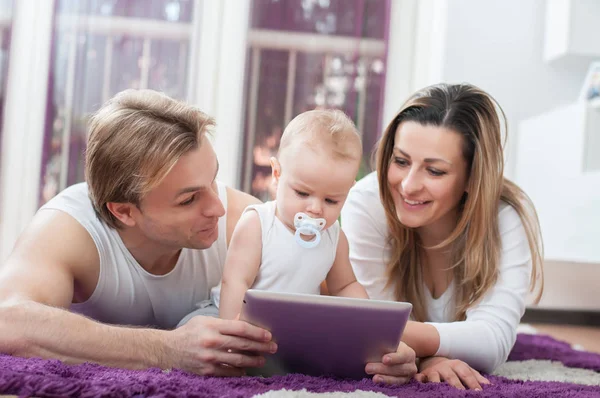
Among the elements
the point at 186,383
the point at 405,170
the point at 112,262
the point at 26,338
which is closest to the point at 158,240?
the point at 112,262

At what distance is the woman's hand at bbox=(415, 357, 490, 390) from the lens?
1.52 m

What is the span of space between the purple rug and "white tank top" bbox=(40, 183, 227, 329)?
0.40 meters

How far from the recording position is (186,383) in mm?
1262

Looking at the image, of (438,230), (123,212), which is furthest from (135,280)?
(438,230)

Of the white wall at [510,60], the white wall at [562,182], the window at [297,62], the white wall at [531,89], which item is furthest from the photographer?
the window at [297,62]

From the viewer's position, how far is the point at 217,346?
1.36 meters

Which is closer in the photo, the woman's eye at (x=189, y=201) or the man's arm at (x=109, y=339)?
the man's arm at (x=109, y=339)

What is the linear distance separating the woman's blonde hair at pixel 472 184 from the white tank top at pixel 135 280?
53 centimetres

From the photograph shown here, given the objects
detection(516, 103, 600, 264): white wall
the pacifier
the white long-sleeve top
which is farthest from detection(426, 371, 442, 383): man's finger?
detection(516, 103, 600, 264): white wall

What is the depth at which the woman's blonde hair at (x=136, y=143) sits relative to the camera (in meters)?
1.56

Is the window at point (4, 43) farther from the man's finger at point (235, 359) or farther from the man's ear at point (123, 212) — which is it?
the man's finger at point (235, 359)

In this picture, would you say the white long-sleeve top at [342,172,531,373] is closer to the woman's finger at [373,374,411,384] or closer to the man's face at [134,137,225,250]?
the woman's finger at [373,374,411,384]

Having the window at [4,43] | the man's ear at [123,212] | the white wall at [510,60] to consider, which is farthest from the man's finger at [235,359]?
the window at [4,43]

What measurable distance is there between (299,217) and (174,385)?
18.8 inches
